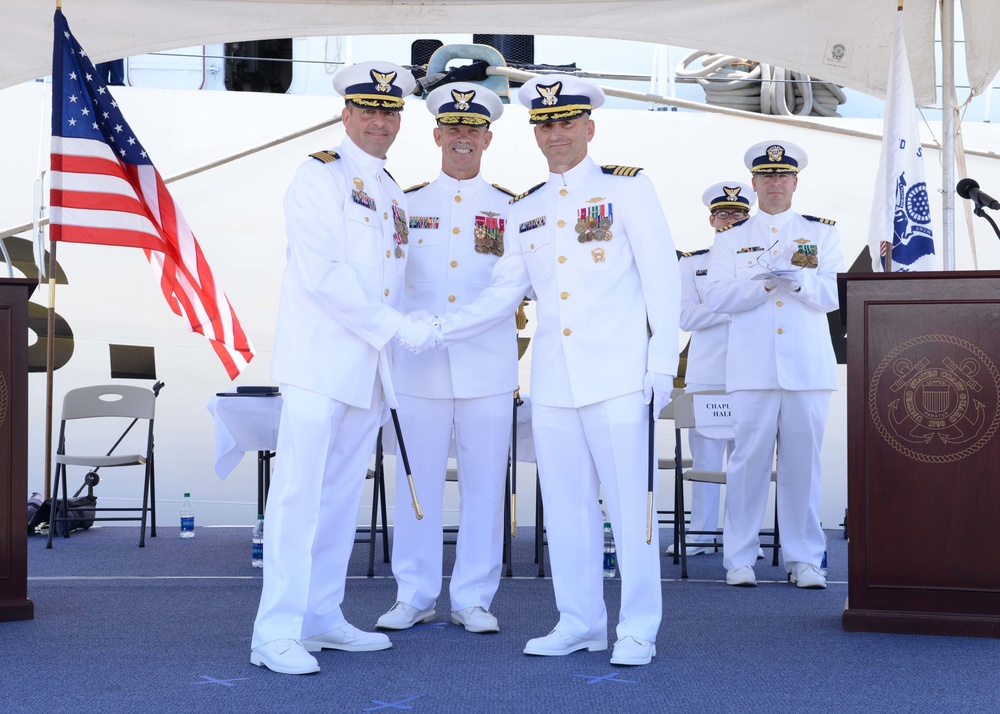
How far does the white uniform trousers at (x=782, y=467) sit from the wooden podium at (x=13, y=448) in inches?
103

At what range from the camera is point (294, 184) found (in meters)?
3.05

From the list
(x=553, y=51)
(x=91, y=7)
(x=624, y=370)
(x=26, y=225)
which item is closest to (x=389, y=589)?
(x=624, y=370)

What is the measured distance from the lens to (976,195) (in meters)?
3.62

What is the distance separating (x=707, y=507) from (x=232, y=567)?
2.38 metres

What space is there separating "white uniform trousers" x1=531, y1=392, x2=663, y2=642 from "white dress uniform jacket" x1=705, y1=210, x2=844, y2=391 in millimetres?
1413

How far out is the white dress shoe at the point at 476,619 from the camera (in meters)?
3.39

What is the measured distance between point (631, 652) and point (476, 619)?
0.64 meters

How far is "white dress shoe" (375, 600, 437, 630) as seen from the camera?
3439mm

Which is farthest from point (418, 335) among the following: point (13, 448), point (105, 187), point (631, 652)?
point (105, 187)

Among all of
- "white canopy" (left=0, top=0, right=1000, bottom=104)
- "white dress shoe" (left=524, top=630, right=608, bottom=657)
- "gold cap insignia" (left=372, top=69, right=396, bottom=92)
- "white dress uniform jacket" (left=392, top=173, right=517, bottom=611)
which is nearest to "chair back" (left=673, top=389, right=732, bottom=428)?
"white canopy" (left=0, top=0, right=1000, bottom=104)

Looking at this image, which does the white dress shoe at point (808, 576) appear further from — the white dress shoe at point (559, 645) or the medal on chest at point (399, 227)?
the medal on chest at point (399, 227)

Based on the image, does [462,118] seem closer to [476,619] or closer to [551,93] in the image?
[551,93]

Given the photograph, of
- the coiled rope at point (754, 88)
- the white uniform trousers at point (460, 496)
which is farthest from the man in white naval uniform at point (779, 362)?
the coiled rope at point (754, 88)

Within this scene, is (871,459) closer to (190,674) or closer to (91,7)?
(190,674)
